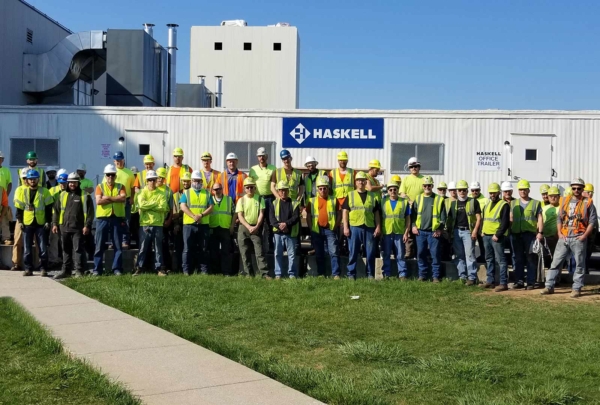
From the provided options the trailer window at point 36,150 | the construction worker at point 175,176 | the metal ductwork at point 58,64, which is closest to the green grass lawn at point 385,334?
the construction worker at point 175,176

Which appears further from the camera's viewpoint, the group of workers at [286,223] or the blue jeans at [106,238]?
the blue jeans at [106,238]

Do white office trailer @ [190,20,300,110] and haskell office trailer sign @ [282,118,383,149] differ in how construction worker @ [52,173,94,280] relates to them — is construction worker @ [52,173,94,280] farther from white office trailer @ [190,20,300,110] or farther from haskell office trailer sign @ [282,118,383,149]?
white office trailer @ [190,20,300,110]

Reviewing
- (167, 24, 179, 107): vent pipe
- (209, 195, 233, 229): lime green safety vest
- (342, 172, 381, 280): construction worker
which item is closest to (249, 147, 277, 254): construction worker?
(209, 195, 233, 229): lime green safety vest

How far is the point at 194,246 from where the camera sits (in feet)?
44.9

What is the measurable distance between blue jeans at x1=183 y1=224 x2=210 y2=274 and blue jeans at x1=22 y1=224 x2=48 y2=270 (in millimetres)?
2486

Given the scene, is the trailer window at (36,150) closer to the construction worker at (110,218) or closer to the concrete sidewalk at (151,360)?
the construction worker at (110,218)

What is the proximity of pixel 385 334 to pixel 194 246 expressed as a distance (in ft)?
18.7

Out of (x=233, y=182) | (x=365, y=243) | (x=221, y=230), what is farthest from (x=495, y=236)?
(x=233, y=182)

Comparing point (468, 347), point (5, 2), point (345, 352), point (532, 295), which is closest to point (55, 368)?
point (345, 352)

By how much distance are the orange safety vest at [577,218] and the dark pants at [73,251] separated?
27.1ft

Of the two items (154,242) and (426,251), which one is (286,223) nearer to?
(154,242)

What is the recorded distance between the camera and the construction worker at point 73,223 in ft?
43.7

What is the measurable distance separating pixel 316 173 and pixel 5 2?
42.8ft

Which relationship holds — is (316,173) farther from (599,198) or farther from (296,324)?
(599,198)
